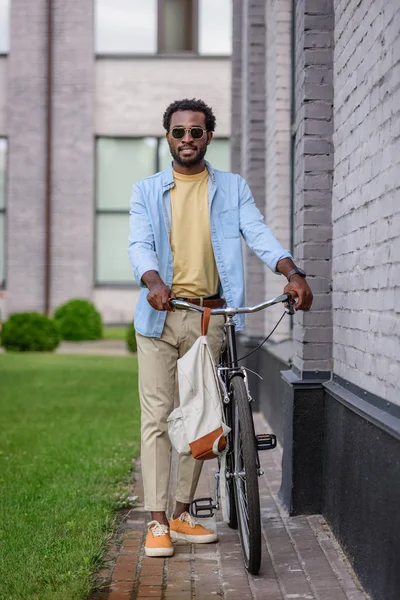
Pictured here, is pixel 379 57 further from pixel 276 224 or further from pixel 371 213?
pixel 276 224

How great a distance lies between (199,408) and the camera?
474 cm

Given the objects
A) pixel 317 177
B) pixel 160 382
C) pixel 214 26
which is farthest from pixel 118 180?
pixel 160 382

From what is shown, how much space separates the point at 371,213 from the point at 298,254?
1.30m

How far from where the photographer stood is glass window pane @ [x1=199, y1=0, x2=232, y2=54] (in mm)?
23500

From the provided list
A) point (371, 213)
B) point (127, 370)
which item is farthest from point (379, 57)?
point (127, 370)

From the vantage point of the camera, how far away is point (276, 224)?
896 cm

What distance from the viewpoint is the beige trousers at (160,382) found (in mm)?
5184

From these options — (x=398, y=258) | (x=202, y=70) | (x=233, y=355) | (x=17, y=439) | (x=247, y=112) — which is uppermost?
(x=202, y=70)

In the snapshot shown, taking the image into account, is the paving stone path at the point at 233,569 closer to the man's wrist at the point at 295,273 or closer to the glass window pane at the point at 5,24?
the man's wrist at the point at 295,273

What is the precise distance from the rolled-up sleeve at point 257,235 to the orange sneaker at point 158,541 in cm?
134

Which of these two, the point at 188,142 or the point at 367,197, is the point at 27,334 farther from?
the point at 367,197

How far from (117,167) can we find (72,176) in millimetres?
1048

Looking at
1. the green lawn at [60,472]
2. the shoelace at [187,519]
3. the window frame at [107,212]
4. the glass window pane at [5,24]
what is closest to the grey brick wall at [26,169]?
the glass window pane at [5,24]

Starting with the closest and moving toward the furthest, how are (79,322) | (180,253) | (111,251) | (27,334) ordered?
(180,253) → (27,334) → (79,322) → (111,251)
